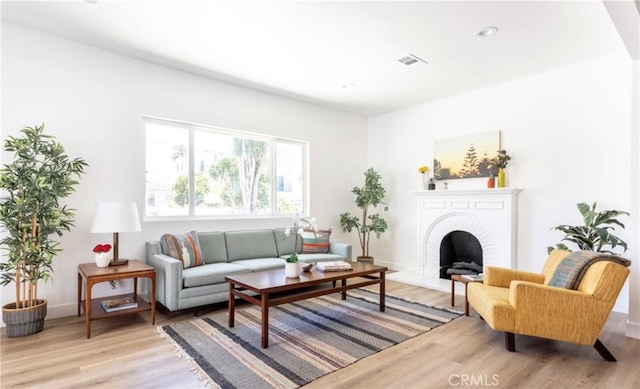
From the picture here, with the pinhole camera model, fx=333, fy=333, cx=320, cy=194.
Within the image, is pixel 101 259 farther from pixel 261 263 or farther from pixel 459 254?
pixel 459 254

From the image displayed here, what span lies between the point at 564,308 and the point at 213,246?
3541 mm

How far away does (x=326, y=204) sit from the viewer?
5.75 meters

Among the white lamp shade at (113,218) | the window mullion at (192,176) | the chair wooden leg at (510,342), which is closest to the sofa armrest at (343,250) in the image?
the window mullion at (192,176)

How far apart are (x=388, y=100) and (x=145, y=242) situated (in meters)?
3.99

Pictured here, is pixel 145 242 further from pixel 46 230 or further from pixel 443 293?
pixel 443 293

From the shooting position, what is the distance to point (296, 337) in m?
2.89

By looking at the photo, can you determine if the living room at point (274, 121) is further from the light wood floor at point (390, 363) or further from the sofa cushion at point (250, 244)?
the light wood floor at point (390, 363)

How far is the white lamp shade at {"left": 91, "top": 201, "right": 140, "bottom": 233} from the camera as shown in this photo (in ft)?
10.2

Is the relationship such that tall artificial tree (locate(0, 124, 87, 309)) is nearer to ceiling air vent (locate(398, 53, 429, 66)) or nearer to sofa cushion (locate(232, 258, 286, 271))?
sofa cushion (locate(232, 258, 286, 271))

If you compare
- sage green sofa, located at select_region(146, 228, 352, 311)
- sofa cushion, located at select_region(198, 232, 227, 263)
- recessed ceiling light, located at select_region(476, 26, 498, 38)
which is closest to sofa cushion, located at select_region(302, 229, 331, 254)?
sage green sofa, located at select_region(146, 228, 352, 311)

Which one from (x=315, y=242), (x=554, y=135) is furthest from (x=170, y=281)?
(x=554, y=135)

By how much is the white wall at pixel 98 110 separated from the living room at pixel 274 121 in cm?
1

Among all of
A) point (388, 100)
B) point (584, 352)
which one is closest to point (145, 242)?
point (388, 100)

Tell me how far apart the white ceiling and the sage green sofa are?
6.97 ft
